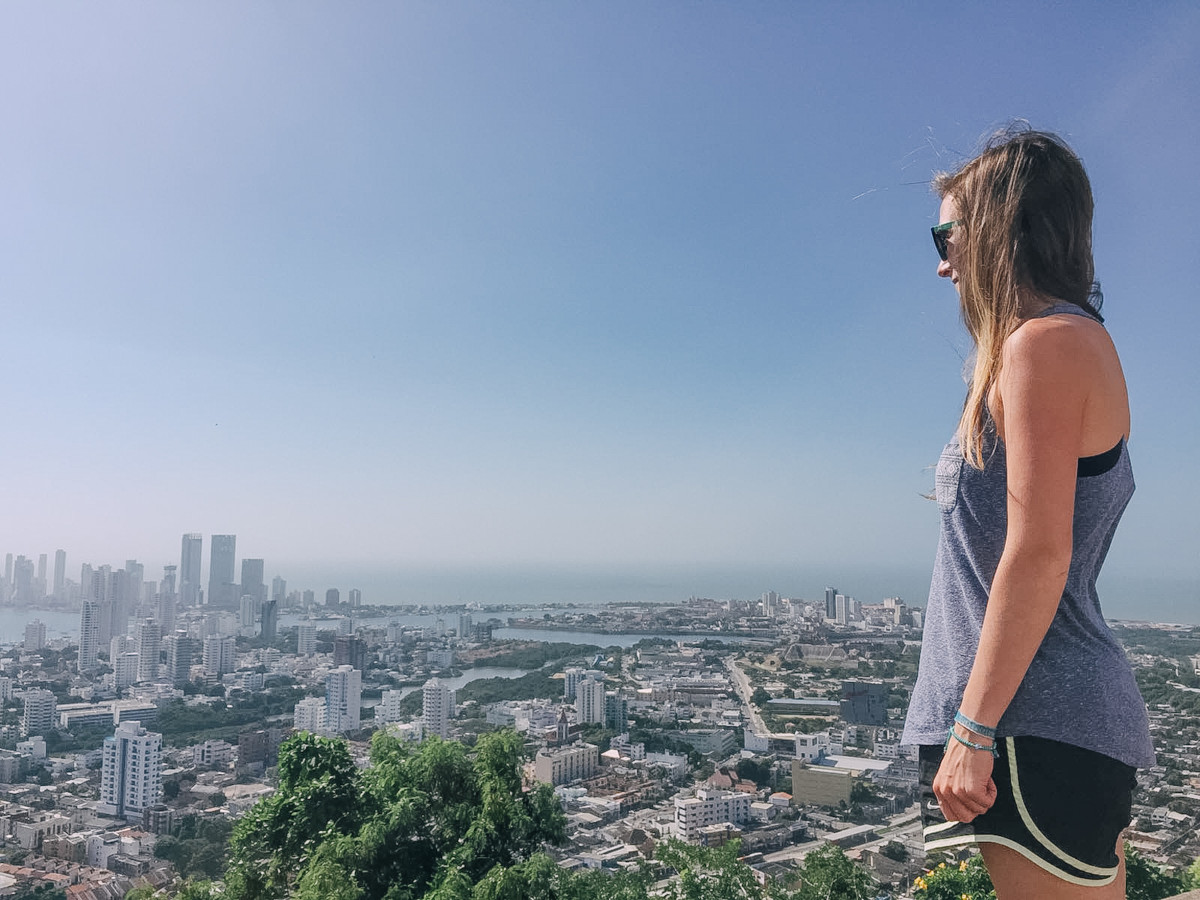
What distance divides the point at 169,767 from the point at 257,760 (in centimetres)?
168

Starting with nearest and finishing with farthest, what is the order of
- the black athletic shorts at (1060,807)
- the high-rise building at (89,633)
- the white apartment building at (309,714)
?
1. the black athletic shorts at (1060,807)
2. the white apartment building at (309,714)
3. the high-rise building at (89,633)

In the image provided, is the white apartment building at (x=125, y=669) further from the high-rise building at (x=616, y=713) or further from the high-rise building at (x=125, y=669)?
the high-rise building at (x=616, y=713)

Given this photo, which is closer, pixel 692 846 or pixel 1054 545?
pixel 1054 545

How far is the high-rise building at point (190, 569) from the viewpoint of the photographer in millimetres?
33312

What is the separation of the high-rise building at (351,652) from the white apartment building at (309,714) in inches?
222

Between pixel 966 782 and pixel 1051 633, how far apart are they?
0.46ft

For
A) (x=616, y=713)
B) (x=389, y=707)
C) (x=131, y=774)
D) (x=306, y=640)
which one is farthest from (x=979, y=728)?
(x=306, y=640)

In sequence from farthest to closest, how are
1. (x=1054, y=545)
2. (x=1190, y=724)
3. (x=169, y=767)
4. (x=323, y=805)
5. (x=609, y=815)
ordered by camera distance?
(x=169, y=767) → (x=609, y=815) → (x=1190, y=724) → (x=323, y=805) → (x=1054, y=545)

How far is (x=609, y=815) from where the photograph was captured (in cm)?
1079

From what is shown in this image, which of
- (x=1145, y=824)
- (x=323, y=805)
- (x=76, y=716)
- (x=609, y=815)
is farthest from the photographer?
(x=76, y=716)

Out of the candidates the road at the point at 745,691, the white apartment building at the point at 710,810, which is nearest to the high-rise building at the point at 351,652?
the road at the point at 745,691

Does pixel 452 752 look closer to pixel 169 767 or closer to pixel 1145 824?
pixel 1145 824

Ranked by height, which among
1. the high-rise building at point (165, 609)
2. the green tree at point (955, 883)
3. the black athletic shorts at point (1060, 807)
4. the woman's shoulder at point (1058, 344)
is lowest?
the high-rise building at point (165, 609)

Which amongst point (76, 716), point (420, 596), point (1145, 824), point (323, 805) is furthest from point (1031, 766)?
point (420, 596)
